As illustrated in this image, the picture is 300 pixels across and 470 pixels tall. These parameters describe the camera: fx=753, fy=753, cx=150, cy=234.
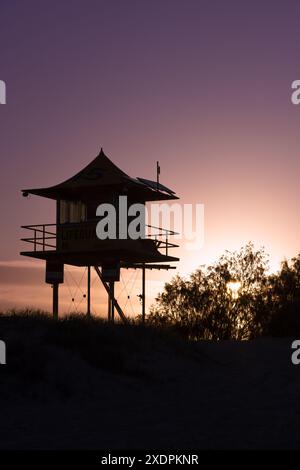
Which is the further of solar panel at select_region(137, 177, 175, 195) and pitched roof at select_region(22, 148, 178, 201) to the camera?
solar panel at select_region(137, 177, 175, 195)

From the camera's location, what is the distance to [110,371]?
2397 centimetres

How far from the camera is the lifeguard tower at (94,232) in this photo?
37.5 metres

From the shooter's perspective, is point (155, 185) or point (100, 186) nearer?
point (100, 186)

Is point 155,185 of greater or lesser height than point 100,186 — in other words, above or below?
above

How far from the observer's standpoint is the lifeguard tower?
123 feet

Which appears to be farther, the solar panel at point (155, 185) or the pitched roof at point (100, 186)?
the solar panel at point (155, 185)

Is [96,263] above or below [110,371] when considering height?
above

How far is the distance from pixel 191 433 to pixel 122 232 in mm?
22302

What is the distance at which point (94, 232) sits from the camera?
37.4 m
